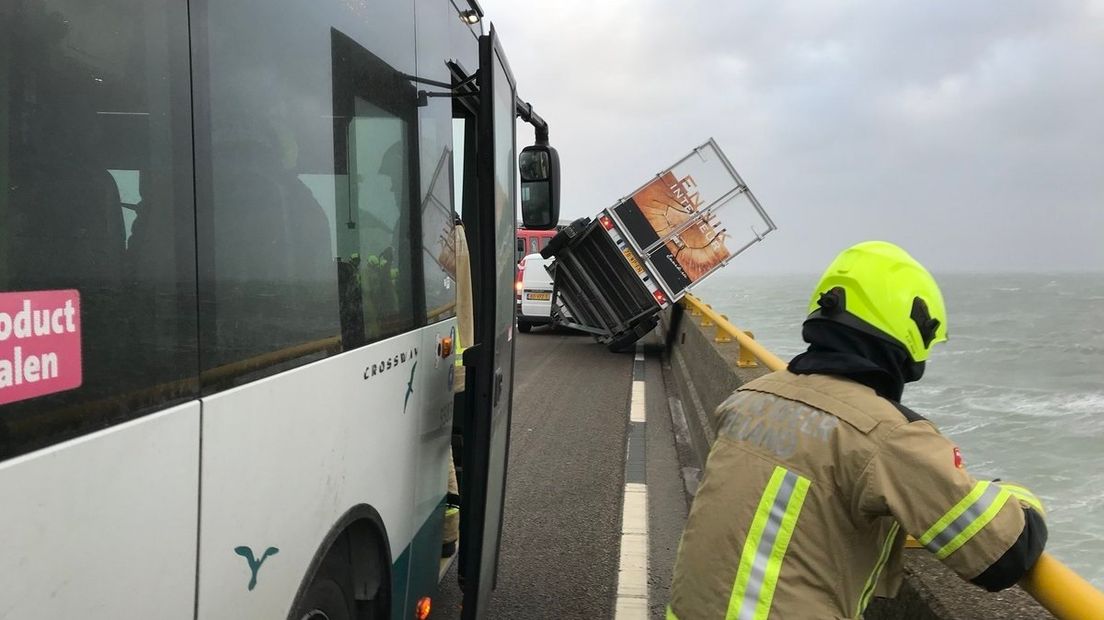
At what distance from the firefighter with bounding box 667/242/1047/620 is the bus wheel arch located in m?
1.00

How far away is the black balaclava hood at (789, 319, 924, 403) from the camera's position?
1854mm

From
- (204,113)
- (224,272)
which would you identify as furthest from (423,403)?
(204,113)

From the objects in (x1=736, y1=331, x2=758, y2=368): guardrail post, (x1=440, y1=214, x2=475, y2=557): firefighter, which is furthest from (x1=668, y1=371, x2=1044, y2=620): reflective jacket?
(x1=736, y1=331, x2=758, y2=368): guardrail post

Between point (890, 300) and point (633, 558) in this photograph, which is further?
point (633, 558)

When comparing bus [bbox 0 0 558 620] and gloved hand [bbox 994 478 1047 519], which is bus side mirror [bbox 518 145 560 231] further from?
gloved hand [bbox 994 478 1047 519]

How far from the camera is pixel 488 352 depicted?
2912 mm

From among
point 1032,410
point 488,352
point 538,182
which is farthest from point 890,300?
point 1032,410

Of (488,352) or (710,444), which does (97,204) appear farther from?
(710,444)

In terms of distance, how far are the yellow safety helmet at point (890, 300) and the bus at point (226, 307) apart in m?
1.36

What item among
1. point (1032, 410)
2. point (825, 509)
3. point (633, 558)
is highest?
point (825, 509)

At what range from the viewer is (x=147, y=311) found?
141 cm

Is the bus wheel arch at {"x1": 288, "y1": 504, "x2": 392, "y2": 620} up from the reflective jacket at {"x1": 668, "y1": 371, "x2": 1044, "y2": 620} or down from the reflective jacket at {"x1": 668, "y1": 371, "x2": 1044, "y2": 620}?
down

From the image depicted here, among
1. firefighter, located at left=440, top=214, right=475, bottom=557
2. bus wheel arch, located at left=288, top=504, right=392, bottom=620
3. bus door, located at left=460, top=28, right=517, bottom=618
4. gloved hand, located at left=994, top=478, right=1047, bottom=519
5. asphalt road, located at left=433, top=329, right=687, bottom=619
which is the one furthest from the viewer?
asphalt road, located at left=433, top=329, right=687, bottom=619

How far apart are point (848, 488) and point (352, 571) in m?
1.67
